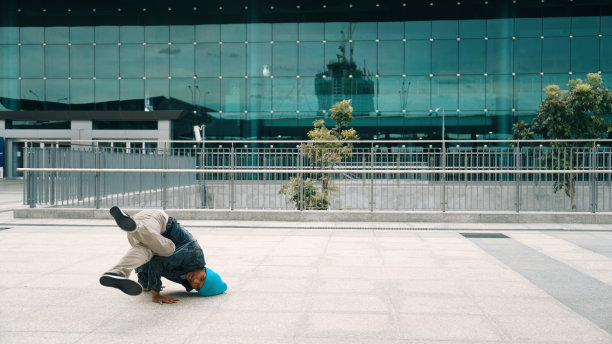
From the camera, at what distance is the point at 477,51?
28531mm

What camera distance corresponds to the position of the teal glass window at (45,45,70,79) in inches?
1222

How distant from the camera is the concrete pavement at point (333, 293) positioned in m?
4.40

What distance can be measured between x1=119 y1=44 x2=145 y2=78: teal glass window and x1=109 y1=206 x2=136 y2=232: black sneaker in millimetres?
27513

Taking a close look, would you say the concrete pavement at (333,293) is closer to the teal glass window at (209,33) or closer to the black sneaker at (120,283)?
the black sneaker at (120,283)

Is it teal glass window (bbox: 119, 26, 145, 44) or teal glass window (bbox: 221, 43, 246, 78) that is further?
teal glass window (bbox: 119, 26, 145, 44)

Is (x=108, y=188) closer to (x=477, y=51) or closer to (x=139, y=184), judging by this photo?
(x=139, y=184)

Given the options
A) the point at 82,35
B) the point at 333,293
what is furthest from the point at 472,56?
the point at 333,293

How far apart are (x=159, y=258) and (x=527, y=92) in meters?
26.9

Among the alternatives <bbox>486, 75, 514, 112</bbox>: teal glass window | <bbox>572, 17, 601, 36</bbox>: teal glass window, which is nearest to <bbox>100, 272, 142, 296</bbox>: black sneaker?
<bbox>486, 75, 514, 112</bbox>: teal glass window

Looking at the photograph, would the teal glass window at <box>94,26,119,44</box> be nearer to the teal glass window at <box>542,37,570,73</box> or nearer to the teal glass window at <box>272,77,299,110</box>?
the teal glass window at <box>272,77,299,110</box>

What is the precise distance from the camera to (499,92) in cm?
2841

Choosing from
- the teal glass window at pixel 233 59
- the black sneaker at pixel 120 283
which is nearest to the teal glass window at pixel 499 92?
the teal glass window at pixel 233 59

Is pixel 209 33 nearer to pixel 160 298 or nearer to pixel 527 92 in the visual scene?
pixel 527 92

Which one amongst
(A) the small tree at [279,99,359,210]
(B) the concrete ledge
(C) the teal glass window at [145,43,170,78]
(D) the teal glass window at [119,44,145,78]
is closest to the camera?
(B) the concrete ledge
